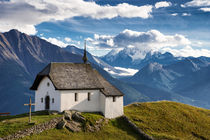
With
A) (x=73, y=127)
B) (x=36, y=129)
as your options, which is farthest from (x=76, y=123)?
(x=36, y=129)

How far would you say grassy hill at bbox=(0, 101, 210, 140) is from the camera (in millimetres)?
42688

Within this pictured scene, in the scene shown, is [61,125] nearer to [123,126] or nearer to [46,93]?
[46,93]

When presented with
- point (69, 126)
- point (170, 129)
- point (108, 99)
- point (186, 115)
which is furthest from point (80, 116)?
point (186, 115)

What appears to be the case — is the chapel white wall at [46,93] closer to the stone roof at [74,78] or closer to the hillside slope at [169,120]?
the stone roof at [74,78]

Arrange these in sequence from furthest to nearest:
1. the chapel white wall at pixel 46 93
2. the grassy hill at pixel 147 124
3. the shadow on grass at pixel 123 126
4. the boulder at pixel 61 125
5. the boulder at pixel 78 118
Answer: the chapel white wall at pixel 46 93 → the shadow on grass at pixel 123 126 → the boulder at pixel 78 118 → the boulder at pixel 61 125 → the grassy hill at pixel 147 124

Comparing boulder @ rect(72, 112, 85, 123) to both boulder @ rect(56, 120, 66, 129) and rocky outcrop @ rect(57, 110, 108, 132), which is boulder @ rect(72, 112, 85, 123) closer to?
rocky outcrop @ rect(57, 110, 108, 132)

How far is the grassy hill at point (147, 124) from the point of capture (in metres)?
42.7

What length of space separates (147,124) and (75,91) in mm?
17039

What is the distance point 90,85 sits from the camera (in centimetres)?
5559

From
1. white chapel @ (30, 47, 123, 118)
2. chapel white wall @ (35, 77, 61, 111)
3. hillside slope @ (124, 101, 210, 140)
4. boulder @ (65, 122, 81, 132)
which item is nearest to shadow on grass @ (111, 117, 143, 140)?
white chapel @ (30, 47, 123, 118)

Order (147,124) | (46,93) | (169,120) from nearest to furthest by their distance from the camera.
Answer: (147,124) < (46,93) < (169,120)

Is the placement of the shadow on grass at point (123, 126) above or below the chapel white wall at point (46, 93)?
below

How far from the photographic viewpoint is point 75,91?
176ft

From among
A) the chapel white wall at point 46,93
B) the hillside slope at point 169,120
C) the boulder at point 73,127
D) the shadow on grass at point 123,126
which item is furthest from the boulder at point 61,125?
the hillside slope at point 169,120
